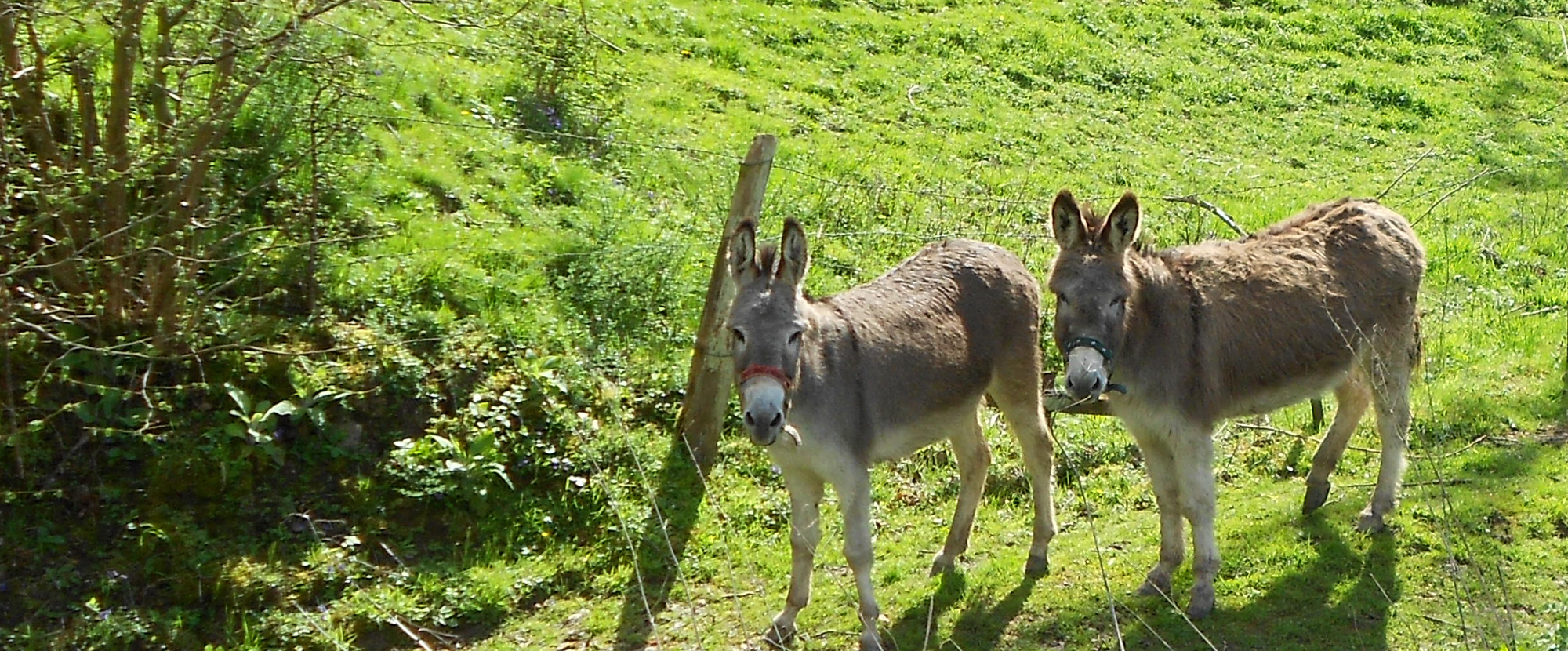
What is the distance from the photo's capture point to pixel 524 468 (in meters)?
7.67

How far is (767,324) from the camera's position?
556 cm

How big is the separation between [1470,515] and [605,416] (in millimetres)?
4793

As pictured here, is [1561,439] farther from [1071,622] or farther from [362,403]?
[362,403]

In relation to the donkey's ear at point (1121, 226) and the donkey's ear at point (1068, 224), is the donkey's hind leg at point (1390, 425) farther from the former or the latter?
the donkey's ear at point (1068, 224)

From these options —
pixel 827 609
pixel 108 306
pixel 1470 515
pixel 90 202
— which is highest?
pixel 90 202

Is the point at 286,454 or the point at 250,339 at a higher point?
the point at 250,339

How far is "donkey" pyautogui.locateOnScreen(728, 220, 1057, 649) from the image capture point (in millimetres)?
5621

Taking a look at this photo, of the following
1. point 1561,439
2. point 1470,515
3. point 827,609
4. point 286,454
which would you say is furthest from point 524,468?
point 1561,439

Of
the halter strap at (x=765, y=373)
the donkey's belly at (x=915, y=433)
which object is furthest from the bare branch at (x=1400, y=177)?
the halter strap at (x=765, y=373)

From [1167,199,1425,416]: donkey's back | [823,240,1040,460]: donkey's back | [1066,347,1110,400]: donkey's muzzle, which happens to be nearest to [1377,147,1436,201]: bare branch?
[1167,199,1425,416]: donkey's back

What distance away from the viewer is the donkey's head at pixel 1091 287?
5.66m

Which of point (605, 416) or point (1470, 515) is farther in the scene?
point (605, 416)

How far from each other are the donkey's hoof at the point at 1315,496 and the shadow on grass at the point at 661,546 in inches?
129

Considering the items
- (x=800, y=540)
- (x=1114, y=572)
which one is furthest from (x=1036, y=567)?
(x=800, y=540)
